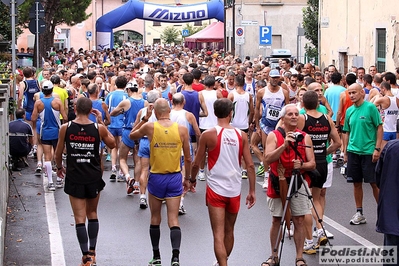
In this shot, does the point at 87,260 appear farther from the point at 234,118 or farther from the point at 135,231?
the point at 234,118

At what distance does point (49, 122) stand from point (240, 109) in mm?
3563

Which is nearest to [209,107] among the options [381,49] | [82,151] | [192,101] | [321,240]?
[192,101]

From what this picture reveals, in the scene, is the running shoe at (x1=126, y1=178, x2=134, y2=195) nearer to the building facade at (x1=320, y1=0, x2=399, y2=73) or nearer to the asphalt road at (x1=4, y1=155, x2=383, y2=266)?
the asphalt road at (x1=4, y1=155, x2=383, y2=266)

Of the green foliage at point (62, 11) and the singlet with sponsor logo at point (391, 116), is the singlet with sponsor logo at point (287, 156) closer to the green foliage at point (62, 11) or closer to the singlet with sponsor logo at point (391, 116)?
the singlet with sponsor logo at point (391, 116)

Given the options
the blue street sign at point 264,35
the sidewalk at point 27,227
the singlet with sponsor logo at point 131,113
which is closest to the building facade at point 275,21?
the blue street sign at point 264,35

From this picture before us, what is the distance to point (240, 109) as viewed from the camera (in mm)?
15852

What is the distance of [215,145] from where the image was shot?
8.66 meters

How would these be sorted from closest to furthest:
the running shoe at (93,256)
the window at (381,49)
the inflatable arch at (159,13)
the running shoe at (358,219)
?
the running shoe at (93,256) → the running shoe at (358,219) → the window at (381,49) → the inflatable arch at (159,13)

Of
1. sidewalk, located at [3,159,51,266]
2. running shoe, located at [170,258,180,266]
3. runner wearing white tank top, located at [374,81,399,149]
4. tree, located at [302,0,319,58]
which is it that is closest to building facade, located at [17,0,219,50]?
tree, located at [302,0,319,58]

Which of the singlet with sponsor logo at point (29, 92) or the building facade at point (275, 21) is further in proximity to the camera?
the building facade at point (275, 21)

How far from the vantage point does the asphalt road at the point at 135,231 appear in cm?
990

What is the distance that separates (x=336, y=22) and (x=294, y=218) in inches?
876

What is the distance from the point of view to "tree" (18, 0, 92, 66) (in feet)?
140

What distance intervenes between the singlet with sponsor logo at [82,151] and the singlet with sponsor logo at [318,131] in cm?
248
